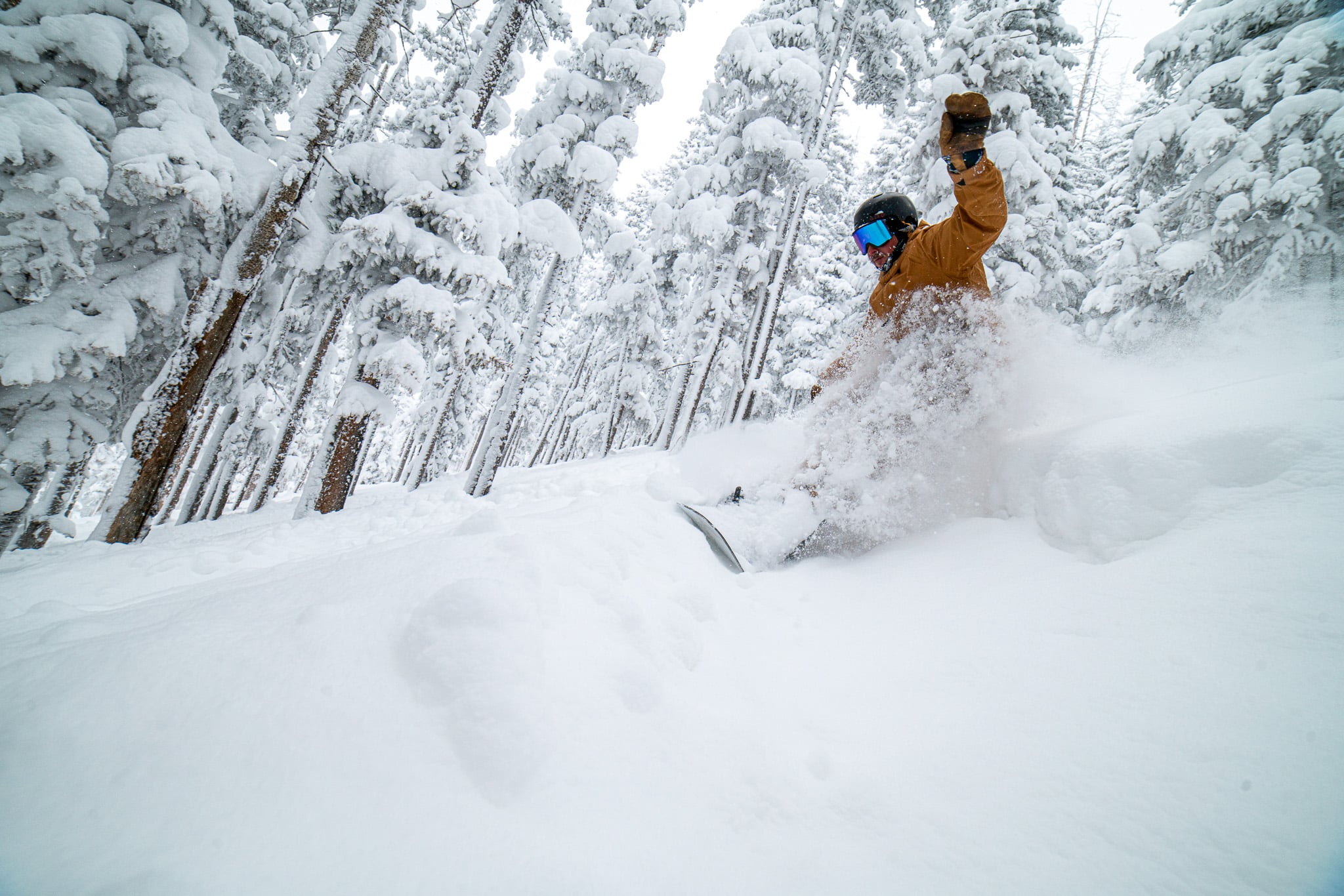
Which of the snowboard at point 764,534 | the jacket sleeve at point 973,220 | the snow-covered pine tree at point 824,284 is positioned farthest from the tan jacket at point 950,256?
the snow-covered pine tree at point 824,284

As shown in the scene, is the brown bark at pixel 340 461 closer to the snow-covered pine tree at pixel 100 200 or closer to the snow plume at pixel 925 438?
the snow-covered pine tree at pixel 100 200

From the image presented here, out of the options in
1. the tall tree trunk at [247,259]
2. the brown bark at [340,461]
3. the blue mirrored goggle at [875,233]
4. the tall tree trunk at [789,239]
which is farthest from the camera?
the tall tree trunk at [789,239]

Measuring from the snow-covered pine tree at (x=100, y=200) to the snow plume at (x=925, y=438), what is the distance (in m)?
8.52

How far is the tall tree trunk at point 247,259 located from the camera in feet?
23.2

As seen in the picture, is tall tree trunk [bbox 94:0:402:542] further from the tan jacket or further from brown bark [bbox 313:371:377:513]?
the tan jacket

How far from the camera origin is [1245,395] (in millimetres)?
2805

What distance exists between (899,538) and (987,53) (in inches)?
483

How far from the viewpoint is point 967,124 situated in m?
3.20

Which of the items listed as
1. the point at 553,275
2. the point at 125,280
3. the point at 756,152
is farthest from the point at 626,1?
the point at 125,280

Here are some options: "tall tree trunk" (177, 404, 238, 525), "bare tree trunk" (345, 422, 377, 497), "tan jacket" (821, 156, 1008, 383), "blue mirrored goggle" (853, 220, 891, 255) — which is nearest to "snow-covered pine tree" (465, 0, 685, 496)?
"bare tree trunk" (345, 422, 377, 497)

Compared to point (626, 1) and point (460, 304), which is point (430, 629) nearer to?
point (460, 304)

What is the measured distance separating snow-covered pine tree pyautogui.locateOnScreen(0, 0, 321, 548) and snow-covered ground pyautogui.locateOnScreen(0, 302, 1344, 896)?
6.77 m

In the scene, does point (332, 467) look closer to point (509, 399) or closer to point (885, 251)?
point (509, 399)

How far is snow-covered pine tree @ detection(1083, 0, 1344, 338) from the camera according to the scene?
838 cm
